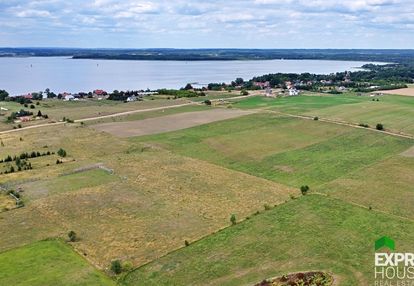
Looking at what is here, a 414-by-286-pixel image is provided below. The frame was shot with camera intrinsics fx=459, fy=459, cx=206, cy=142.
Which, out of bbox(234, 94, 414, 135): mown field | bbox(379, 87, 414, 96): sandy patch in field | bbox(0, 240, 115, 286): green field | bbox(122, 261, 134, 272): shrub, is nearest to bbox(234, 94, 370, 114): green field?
bbox(234, 94, 414, 135): mown field

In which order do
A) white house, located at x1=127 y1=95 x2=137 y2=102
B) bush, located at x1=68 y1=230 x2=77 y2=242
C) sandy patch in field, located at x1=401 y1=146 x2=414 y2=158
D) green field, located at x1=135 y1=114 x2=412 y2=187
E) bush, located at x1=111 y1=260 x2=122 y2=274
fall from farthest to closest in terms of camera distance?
white house, located at x1=127 y1=95 x2=137 y2=102, sandy patch in field, located at x1=401 y1=146 x2=414 y2=158, green field, located at x1=135 y1=114 x2=412 y2=187, bush, located at x1=68 y1=230 x2=77 y2=242, bush, located at x1=111 y1=260 x2=122 y2=274

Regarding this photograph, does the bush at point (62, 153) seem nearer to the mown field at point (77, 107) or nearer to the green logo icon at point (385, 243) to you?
the mown field at point (77, 107)

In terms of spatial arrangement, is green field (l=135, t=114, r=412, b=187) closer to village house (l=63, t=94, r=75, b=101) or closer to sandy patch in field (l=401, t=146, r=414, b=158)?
sandy patch in field (l=401, t=146, r=414, b=158)

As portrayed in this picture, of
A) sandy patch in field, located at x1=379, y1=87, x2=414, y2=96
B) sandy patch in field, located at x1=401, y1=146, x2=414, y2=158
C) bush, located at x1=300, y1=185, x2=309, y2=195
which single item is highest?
sandy patch in field, located at x1=379, y1=87, x2=414, y2=96

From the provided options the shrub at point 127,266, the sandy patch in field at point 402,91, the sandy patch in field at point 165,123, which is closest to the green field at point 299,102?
the sandy patch in field at point 165,123

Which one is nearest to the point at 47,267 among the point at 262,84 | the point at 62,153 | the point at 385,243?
the point at 385,243

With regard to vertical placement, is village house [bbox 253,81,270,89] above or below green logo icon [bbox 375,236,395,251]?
above

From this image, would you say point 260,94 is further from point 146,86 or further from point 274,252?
point 274,252

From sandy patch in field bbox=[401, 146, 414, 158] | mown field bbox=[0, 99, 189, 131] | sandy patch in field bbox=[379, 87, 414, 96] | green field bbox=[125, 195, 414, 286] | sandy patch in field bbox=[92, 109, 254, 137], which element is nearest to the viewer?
green field bbox=[125, 195, 414, 286]
